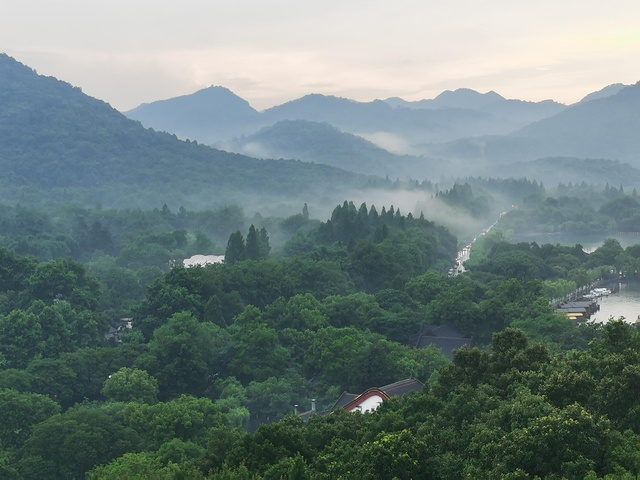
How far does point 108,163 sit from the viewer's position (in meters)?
156

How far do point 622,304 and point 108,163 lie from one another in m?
118

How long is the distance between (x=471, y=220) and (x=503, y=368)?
101 metres

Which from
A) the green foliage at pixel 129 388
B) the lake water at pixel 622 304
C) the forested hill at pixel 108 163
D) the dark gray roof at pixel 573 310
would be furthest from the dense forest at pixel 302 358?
the forested hill at pixel 108 163

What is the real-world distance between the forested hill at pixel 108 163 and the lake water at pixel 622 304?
85.4 meters

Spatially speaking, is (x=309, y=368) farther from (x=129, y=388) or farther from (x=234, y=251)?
(x=234, y=251)

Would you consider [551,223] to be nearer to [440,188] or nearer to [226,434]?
[440,188]

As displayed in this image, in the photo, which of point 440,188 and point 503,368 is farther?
point 440,188

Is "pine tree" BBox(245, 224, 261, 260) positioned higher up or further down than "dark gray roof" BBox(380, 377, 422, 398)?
higher up

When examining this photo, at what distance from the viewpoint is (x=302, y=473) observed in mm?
15188

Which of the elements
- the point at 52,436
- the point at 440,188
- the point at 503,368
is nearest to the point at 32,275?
the point at 52,436

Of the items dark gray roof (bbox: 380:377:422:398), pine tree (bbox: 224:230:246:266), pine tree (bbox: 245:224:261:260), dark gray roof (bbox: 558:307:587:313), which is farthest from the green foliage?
dark gray roof (bbox: 558:307:587:313)

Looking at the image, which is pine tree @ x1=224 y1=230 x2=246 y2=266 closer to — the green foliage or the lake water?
the lake water

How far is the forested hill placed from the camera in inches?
5600

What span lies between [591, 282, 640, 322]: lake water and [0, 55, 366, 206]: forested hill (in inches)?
3361
